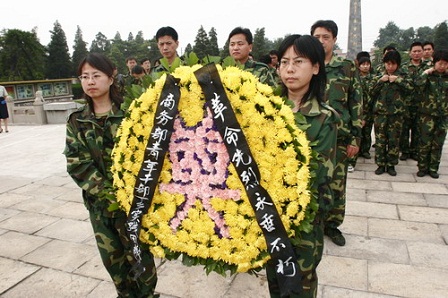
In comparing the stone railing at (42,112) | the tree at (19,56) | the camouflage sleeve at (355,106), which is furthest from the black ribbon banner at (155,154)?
the tree at (19,56)

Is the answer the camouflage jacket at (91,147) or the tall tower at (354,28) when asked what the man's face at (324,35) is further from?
the tall tower at (354,28)

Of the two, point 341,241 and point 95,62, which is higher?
point 95,62

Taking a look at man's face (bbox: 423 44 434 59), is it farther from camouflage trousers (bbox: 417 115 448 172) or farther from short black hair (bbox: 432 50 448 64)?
camouflage trousers (bbox: 417 115 448 172)

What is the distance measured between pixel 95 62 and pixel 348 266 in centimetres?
285

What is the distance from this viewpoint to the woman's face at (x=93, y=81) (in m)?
2.46

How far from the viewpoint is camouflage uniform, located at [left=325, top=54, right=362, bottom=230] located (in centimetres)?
353

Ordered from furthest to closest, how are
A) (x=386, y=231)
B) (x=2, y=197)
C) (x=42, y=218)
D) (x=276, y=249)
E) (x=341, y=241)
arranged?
(x=2, y=197) < (x=42, y=218) < (x=386, y=231) < (x=341, y=241) < (x=276, y=249)

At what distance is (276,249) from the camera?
1.70 m

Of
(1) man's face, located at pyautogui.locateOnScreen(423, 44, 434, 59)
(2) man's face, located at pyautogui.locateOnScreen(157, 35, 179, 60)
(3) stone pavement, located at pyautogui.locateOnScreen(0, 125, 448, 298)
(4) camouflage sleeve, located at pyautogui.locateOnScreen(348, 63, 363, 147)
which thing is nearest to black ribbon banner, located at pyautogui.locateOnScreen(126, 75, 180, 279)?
(3) stone pavement, located at pyautogui.locateOnScreen(0, 125, 448, 298)

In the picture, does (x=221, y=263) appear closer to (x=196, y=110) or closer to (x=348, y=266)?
(x=196, y=110)

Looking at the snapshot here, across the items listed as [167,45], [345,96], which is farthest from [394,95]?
[167,45]

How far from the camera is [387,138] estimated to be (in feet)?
21.0

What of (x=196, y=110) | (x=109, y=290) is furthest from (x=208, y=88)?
(x=109, y=290)

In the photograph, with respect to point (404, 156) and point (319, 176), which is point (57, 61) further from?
point (319, 176)
